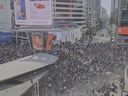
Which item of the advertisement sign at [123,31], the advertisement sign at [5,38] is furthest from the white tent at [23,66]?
the advertisement sign at [5,38]

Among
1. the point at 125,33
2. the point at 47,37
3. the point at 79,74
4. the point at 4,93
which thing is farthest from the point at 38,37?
the point at 125,33

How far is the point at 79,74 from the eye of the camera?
1512 centimetres

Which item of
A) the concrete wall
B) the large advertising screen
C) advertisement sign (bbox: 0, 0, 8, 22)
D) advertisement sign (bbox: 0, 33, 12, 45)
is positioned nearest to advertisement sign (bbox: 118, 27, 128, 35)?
the large advertising screen

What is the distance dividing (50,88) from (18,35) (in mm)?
26227

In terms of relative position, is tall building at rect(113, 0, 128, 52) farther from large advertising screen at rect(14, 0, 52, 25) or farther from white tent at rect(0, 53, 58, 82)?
white tent at rect(0, 53, 58, 82)

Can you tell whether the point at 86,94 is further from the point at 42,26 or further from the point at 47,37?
the point at 42,26

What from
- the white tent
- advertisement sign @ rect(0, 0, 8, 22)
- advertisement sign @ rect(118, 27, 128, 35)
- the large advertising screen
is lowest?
the white tent

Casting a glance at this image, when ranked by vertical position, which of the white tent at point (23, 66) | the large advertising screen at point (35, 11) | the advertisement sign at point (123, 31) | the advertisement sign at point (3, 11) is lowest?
the white tent at point (23, 66)

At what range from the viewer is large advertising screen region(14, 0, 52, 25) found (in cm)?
1728

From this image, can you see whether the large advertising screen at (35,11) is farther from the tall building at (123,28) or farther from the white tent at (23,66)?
the tall building at (123,28)

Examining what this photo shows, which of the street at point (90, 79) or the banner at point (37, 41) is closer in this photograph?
the street at point (90, 79)

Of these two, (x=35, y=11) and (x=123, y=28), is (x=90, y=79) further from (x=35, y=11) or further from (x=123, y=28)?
(x=123, y=28)

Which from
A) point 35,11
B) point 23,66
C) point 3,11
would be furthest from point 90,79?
point 3,11

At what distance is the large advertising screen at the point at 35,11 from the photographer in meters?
17.3
